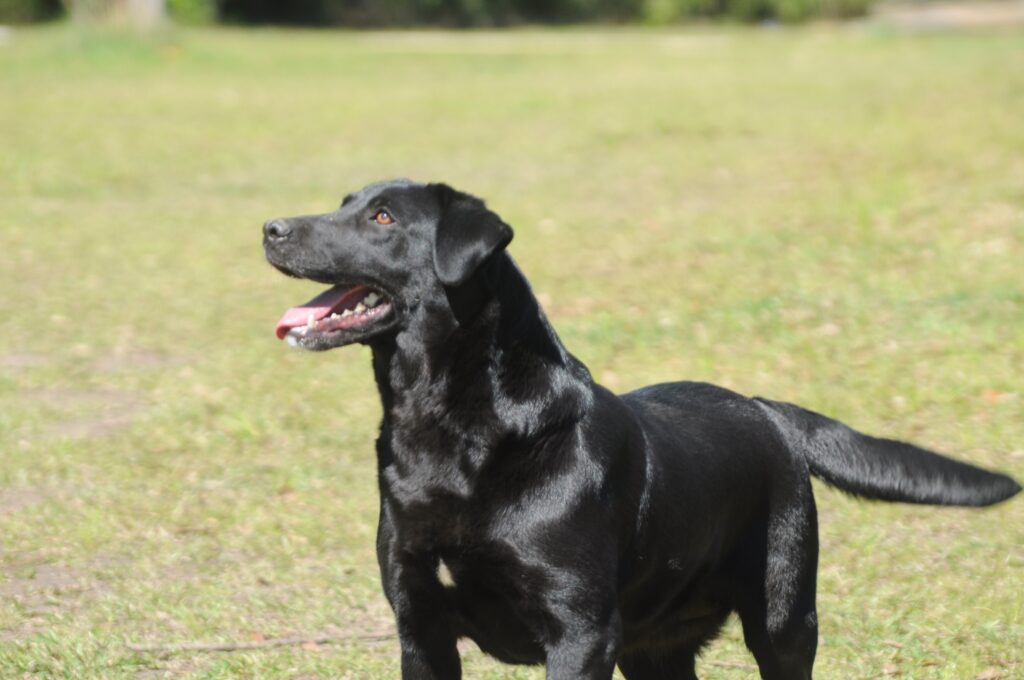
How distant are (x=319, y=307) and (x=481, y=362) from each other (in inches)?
20.4

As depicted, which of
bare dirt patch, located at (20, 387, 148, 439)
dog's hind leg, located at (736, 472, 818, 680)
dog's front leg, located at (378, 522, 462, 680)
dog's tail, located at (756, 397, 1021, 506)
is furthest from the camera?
bare dirt patch, located at (20, 387, 148, 439)

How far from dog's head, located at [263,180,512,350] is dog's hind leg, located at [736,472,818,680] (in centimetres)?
117

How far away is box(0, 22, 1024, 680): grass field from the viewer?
240 inches

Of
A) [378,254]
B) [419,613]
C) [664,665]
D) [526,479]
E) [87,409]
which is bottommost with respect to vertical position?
[87,409]

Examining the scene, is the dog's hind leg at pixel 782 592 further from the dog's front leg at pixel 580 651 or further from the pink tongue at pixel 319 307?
the pink tongue at pixel 319 307

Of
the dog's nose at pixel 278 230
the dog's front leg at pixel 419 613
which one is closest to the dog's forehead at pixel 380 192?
the dog's nose at pixel 278 230

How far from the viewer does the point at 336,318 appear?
430 cm

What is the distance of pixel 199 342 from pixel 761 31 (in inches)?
1275

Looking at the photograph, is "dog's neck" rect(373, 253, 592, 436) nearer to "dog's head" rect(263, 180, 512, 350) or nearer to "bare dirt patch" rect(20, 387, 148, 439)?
"dog's head" rect(263, 180, 512, 350)

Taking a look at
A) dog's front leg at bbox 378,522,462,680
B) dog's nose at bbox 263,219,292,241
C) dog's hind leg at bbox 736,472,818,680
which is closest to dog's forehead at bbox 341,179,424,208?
dog's nose at bbox 263,219,292,241

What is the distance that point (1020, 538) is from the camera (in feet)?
22.5

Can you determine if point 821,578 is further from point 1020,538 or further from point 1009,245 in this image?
point 1009,245

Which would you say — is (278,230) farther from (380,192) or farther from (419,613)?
(419,613)

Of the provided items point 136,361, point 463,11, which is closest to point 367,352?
point 136,361
